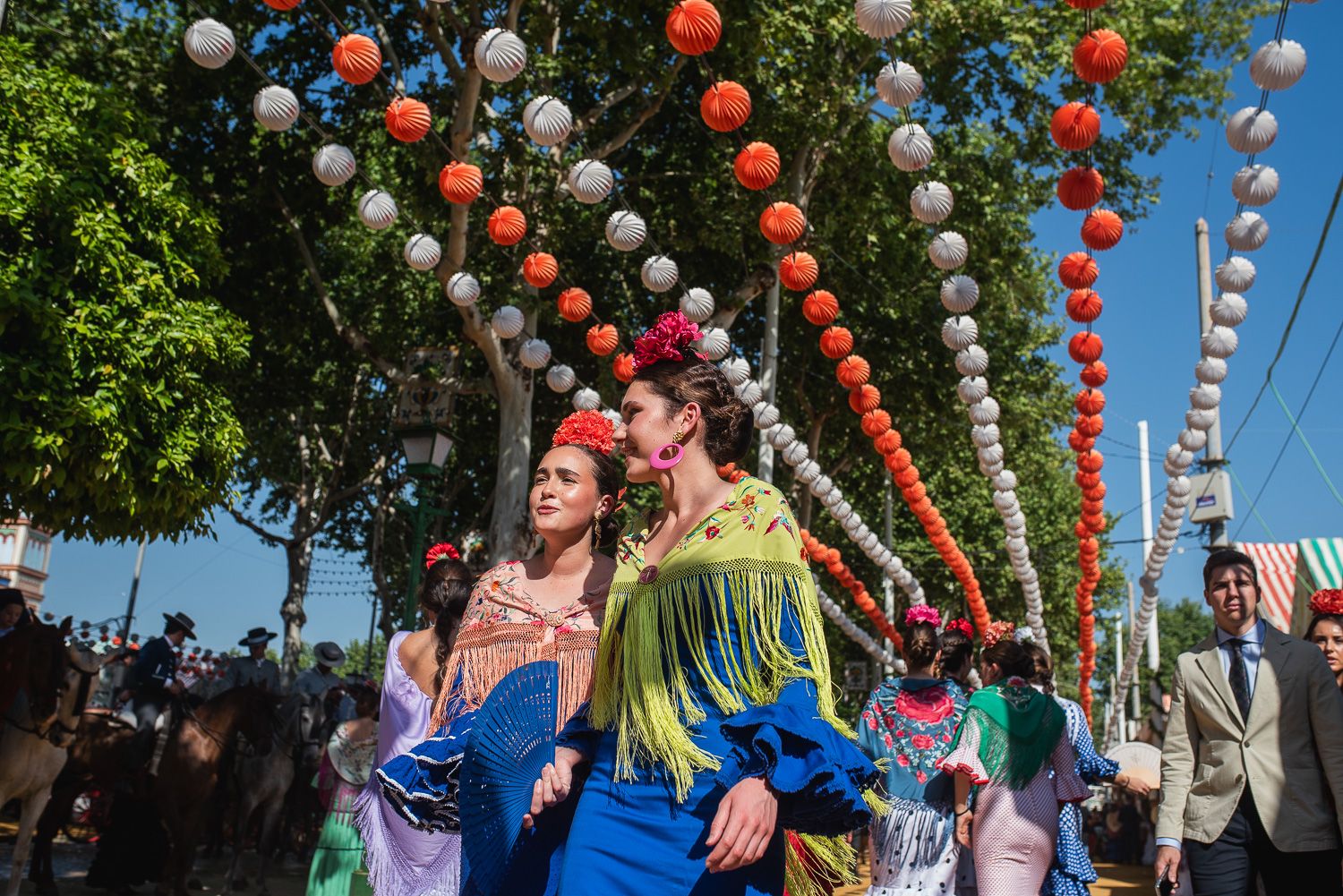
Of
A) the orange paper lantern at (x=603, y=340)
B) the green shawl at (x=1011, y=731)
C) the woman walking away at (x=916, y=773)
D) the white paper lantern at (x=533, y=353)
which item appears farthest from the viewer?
the white paper lantern at (x=533, y=353)

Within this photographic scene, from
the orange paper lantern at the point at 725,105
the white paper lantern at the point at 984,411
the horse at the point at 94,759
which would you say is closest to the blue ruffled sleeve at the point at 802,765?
the orange paper lantern at the point at 725,105

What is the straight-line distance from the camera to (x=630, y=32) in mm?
13016

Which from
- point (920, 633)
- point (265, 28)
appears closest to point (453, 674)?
point (920, 633)

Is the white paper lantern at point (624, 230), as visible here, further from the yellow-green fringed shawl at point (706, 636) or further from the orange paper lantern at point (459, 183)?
the yellow-green fringed shawl at point (706, 636)

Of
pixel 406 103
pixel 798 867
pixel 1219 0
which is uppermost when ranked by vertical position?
pixel 1219 0

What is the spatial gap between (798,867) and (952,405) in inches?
752

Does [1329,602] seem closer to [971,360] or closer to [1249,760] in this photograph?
[1249,760]

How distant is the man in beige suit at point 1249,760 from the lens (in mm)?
4758

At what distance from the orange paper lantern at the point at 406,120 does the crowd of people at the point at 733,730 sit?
3.92m

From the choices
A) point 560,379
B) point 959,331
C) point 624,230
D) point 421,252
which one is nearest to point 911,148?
point 624,230

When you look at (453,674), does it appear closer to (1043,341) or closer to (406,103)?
(406,103)

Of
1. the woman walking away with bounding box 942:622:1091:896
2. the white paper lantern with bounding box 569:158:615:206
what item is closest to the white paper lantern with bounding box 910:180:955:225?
the white paper lantern with bounding box 569:158:615:206

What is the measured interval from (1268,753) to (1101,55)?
14.8ft

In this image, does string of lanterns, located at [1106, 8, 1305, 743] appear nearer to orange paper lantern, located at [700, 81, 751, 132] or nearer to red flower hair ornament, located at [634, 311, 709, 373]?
orange paper lantern, located at [700, 81, 751, 132]
